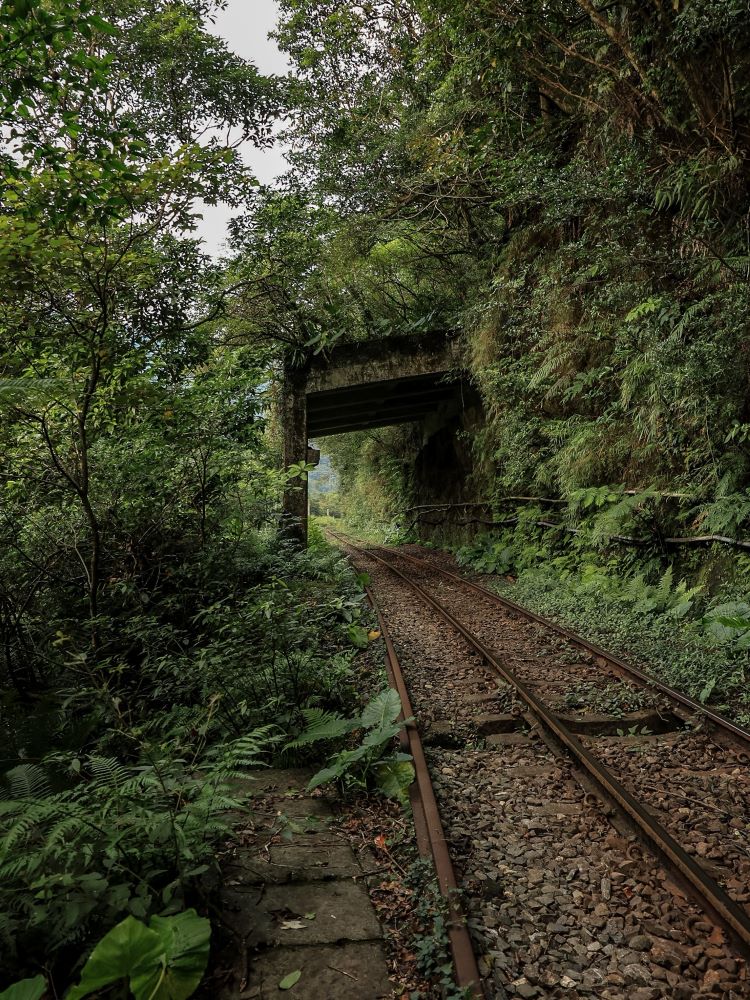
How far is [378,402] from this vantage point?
60.8 feet

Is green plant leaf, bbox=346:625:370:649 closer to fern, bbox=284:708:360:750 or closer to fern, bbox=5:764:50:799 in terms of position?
fern, bbox=284:708:360:750

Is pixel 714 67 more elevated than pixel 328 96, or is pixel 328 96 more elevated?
pixel 328 96

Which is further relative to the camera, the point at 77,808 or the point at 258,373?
the point at 258,373

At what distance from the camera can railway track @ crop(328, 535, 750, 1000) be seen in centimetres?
269

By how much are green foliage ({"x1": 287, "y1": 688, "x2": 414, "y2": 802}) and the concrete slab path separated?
332mm

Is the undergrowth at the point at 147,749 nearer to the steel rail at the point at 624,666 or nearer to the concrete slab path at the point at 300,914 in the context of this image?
the concrete slab path at the point at 300,914

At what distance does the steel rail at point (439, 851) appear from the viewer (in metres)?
2.30

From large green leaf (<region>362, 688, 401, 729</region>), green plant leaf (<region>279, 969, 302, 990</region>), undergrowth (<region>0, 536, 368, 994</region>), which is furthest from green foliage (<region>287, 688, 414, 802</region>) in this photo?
green plant leaf (<region>279, 969, 302, 990</region>)

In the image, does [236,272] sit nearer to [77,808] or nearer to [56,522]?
[56,522]

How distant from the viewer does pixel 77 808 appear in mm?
2867

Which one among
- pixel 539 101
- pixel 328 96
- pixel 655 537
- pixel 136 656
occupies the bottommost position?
pixel 136 656

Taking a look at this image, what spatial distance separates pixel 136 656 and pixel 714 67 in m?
9.55

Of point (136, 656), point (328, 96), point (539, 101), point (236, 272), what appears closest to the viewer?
point (136, 656)

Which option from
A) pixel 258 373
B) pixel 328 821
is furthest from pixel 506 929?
pixel 258 373
